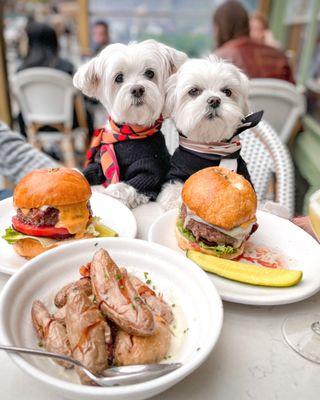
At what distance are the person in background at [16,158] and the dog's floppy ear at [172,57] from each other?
71 cm

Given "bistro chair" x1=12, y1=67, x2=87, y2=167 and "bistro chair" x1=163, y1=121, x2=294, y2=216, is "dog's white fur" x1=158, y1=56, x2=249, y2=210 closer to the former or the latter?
"bistro chair" x1=163, y1=121, x2=294, y2=216

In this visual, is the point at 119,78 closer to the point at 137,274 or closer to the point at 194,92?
the point at 194,92

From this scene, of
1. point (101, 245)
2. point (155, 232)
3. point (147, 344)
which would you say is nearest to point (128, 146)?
point (155, 232)

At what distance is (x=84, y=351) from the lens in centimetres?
58

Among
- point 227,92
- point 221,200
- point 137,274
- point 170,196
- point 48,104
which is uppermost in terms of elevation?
point 227,92

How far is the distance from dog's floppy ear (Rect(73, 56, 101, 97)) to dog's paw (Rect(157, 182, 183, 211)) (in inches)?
19.8

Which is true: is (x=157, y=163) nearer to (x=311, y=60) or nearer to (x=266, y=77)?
(x=266, y=77)

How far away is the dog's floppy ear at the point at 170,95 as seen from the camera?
136 centimetres

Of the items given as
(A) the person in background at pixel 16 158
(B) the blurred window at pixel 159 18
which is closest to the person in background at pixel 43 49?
(B) the blurred window at pixel 159 18

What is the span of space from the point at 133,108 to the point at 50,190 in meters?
0.57

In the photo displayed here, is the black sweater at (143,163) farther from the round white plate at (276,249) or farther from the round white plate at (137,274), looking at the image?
the round white plate at (137,274)

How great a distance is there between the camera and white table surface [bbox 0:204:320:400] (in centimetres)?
62

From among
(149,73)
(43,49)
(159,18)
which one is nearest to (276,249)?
(149,73)

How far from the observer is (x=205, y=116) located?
1279 mm
